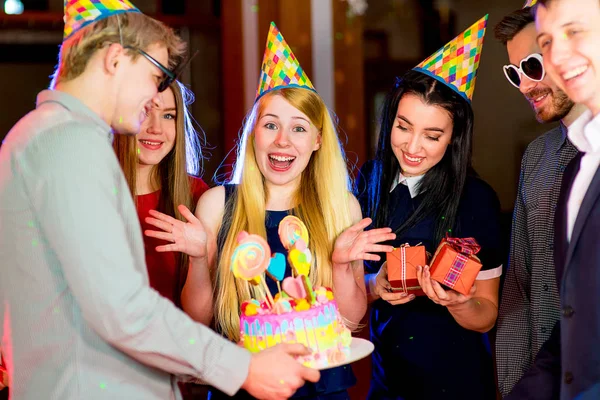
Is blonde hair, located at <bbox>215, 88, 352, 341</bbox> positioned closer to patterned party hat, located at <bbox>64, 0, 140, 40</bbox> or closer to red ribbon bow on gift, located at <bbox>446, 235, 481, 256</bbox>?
red ribbon bow on gift, located at <bbox>446, 235, 481, 256</bbox>

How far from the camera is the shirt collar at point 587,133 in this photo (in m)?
1.70

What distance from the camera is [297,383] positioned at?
1.86 meters

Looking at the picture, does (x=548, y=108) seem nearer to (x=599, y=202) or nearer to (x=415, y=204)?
(x=415, y=204)

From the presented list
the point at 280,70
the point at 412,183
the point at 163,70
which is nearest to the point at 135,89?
the point at 163,70

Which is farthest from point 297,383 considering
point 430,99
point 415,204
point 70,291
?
point 430,99

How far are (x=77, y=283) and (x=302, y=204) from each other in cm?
116

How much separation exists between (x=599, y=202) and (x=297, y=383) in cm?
83

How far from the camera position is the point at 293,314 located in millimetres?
2172

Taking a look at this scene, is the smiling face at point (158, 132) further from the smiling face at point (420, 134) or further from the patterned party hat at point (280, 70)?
the smiling face at point (420, 134)

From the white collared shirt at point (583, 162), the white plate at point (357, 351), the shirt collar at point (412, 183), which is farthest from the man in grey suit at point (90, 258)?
the shirt collar at point (412, 183)

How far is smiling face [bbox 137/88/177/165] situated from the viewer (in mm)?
2889

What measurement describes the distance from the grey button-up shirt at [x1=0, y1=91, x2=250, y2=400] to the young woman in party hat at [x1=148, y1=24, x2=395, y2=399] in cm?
74

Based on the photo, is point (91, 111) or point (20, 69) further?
point (20, 69)

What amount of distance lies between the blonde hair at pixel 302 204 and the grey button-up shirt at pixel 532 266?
622 millimetres
